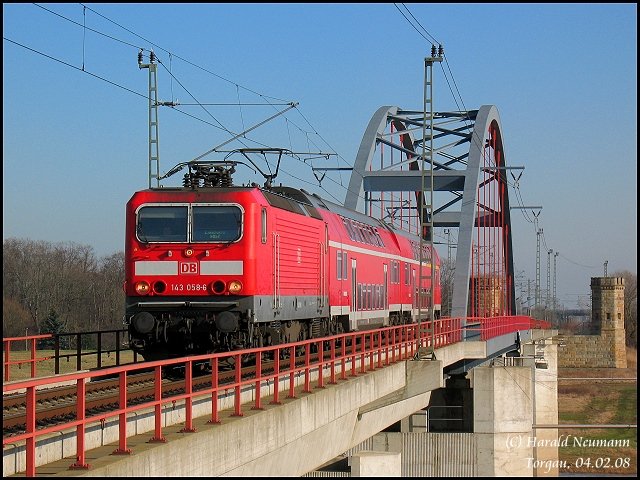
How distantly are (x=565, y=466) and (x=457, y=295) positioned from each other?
13.2 metres

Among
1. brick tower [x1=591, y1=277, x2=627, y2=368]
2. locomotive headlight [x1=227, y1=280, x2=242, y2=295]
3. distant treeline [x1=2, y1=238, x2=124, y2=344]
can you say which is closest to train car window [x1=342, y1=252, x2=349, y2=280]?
locomotive headlight [x1=227, y1=280, x2=242, y2=295]

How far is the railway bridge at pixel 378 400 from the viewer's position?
11727mm

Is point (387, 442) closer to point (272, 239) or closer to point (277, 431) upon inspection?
point (272, 239)

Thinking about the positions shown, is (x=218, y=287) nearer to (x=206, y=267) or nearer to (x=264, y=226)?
(x=206, y=267)

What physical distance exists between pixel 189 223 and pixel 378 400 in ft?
20.3

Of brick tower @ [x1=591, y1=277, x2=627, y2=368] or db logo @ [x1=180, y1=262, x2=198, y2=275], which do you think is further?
brick tower @ [x1=591, y1=277, x2=627, y2=368]

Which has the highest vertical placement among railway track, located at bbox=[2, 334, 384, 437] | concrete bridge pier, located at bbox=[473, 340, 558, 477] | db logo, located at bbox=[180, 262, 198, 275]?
db logo, located at bbox=[180, 262, 198, 275]

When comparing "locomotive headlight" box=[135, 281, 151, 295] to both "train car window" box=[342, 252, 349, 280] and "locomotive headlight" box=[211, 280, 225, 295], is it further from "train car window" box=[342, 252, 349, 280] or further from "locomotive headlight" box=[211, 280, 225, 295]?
"train car window" box=[342, 252, 349, 280]

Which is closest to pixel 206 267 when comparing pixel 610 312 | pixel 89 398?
pixel 89 398

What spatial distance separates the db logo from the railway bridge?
1.74 meters

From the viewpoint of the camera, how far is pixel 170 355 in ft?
75.7

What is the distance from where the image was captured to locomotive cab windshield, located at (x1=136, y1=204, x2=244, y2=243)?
22.5 meters

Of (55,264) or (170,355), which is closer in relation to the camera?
(170,355)

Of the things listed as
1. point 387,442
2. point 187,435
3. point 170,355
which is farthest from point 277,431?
point 387,442
